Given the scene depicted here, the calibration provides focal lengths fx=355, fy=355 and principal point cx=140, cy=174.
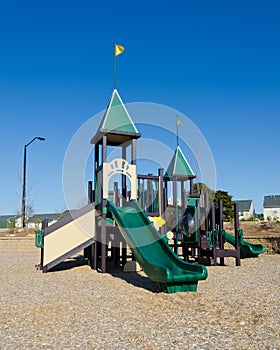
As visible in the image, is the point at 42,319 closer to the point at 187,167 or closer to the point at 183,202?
the point at 183,202

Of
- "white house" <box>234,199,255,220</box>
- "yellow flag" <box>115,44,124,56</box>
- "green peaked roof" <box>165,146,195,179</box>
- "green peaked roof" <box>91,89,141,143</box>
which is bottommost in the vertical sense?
"white house" <box>234,199,255,220</box>

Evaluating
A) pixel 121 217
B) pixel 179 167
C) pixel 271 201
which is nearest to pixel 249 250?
pixel 179 167

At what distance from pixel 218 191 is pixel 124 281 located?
127ft

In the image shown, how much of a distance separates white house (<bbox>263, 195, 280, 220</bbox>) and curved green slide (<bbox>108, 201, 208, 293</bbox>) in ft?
213

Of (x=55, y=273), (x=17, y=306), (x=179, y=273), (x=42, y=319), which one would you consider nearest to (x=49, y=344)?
(x=42, y=319)

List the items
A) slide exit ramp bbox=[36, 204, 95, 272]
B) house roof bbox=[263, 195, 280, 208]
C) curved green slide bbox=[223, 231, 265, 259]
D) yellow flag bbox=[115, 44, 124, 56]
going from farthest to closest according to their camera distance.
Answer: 1. house roof bbox=[263, 195, 280, 208]
2. curved green slide bbox=[223, 231, 265, 259]
3. yellow flag bbox=[115, 44, 124, 56]
4. slide exit ramp bbox=[36, 204, 95, 272]

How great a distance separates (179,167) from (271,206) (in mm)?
58725

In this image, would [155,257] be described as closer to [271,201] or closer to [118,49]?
[118,49]

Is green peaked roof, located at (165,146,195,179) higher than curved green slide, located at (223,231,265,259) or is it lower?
higher

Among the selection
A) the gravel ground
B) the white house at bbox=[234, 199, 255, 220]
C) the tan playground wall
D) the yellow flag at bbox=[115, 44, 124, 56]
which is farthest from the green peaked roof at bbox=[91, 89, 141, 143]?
the white house at bbox=[234, 199, 255, 220]

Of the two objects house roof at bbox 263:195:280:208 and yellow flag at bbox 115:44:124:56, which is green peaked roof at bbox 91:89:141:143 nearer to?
yellow flag at bbox 115:44:124:56

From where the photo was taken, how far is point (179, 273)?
23.3 ft

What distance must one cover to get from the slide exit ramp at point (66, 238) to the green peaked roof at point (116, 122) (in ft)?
9.22

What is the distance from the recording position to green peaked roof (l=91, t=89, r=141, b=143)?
1198 centimetres
